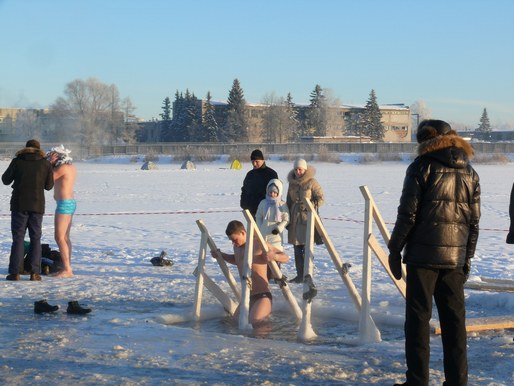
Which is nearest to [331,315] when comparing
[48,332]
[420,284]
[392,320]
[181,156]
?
[392,320]

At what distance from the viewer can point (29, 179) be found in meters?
10.4

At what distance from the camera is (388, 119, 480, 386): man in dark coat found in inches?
198

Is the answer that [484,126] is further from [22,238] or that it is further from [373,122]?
[22,238]

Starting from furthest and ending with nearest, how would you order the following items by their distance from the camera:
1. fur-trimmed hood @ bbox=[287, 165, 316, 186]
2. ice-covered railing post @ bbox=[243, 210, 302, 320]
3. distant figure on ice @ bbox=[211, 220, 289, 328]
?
fur-trimmed hood @ bbox=[287, 165, 316, 186], distant figure on ice @ bbox=[211, 220, 289, 328], ice-covered railing post @ bbox=[243, 210, 302, 320]

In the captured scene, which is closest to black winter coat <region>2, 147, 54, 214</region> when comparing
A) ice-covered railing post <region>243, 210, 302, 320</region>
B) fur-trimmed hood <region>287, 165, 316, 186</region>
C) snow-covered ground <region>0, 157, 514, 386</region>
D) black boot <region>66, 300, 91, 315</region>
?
snow-covered ground <region>0, 157, 514, 386</region>

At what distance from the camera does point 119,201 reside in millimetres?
25047

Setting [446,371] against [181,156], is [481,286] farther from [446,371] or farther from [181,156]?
[181,156]

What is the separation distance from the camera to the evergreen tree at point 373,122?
120312 mm

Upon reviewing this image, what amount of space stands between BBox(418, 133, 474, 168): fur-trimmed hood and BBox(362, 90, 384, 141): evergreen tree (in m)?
116

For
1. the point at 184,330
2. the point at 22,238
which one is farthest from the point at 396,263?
the point at 22,238

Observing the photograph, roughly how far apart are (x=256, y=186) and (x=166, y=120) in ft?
399

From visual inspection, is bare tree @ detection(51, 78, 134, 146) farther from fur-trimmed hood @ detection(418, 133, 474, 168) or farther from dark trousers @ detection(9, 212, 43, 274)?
fur-trimmed hood @ detection(418, 133, 474, 168)

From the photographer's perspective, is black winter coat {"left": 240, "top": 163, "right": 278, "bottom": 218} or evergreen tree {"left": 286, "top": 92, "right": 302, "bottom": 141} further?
evergreen tree {"left": 286, "top": 92, "right": 302, "bottom": 141}

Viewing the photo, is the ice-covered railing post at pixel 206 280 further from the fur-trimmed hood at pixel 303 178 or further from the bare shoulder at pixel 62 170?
the bare shoulder at pixel 62 170
